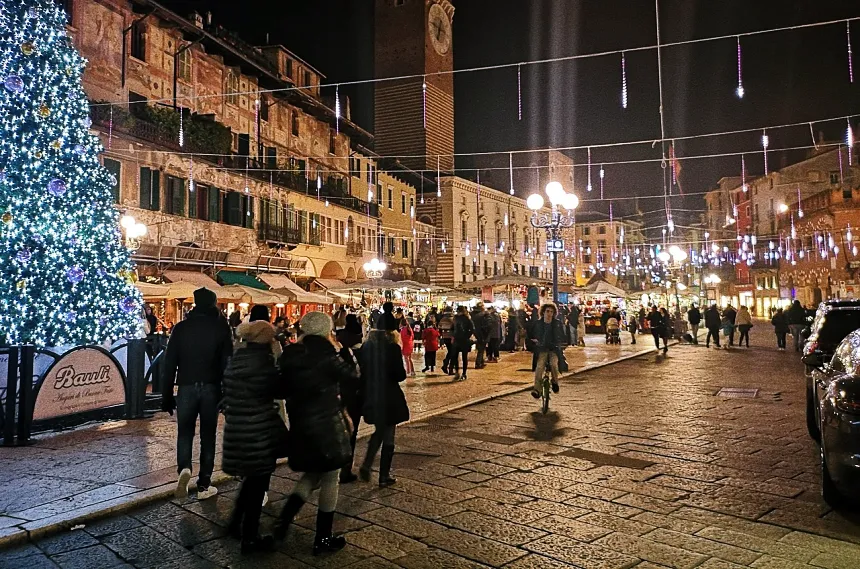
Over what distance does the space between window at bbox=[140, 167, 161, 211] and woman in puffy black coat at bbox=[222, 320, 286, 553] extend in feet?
65.1

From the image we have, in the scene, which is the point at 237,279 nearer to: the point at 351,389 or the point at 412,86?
the point at 351,389

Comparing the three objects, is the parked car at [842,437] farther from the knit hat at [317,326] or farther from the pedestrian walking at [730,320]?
the pedestrian walking at [730,320]

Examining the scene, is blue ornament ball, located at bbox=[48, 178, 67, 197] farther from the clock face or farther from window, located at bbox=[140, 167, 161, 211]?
the clock face

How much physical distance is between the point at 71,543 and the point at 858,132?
60.1 meters

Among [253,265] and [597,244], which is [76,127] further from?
[597,244]

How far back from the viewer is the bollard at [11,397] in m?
8.11

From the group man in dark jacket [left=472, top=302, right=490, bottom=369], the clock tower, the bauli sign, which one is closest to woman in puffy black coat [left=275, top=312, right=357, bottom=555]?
the bauli sign

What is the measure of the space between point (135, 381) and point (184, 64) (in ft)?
60.2

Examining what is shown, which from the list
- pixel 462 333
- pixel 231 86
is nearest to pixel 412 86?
pixel 231 86

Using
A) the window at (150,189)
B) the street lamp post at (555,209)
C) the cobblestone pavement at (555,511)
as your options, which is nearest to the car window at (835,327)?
the cobblestone pavement at (555,511)

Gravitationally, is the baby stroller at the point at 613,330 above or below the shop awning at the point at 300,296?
below

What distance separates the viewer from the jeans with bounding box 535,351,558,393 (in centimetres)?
1055

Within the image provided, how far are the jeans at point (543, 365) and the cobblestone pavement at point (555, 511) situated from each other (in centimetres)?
110

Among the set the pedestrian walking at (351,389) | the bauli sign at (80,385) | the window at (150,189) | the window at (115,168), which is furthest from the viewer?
the window at (150,189)
